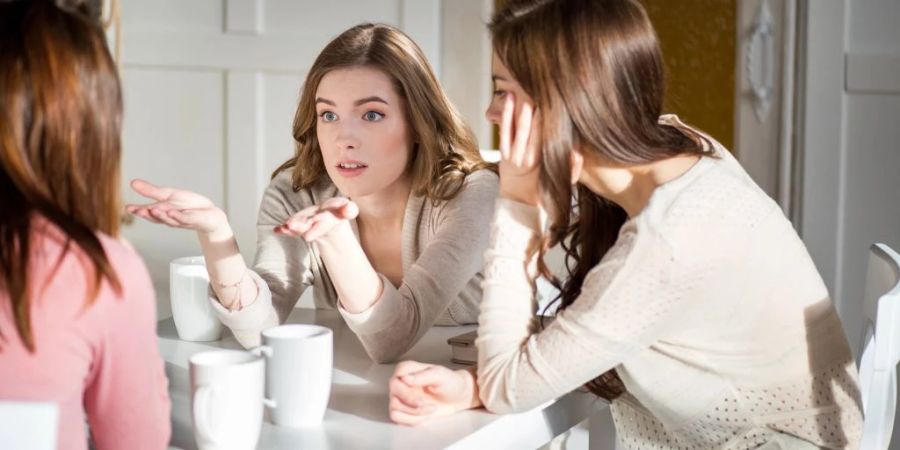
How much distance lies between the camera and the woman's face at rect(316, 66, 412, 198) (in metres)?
1.67

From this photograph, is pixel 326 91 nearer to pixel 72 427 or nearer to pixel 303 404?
pixel 303 404

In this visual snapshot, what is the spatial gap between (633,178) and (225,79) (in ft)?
6.79

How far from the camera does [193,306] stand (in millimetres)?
1537

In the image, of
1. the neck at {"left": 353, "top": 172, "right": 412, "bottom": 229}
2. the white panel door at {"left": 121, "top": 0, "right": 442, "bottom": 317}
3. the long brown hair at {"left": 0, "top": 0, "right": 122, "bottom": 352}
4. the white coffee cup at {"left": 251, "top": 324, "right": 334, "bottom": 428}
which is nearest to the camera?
the long brown hair at {"left": 0, "top": 0, "right": 122, "bottom": 352}

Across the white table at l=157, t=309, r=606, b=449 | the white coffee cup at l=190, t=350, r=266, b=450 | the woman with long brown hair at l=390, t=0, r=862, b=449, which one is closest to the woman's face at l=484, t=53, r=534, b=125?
the woman with long brown hair at l=390, t=0, r=862, b=449

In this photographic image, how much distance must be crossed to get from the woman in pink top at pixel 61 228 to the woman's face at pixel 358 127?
744 millimetres

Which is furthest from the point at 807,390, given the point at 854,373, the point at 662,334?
the point at 662,334

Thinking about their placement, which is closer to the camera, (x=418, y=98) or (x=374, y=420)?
(x=374, y=420)

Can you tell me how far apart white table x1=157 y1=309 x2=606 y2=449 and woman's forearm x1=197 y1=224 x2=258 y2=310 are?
76mm

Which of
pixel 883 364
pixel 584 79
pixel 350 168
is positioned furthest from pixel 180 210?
pixel 883 364

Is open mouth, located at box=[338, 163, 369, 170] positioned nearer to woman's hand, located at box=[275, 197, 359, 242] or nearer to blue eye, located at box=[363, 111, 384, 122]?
blue eye, located at box=[363, 111, 384, 122]

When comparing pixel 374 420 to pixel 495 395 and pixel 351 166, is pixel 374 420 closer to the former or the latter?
pixel 495 395

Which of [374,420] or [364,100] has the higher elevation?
[364,100]

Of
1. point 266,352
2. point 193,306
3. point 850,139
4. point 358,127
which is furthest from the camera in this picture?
point 850,139
